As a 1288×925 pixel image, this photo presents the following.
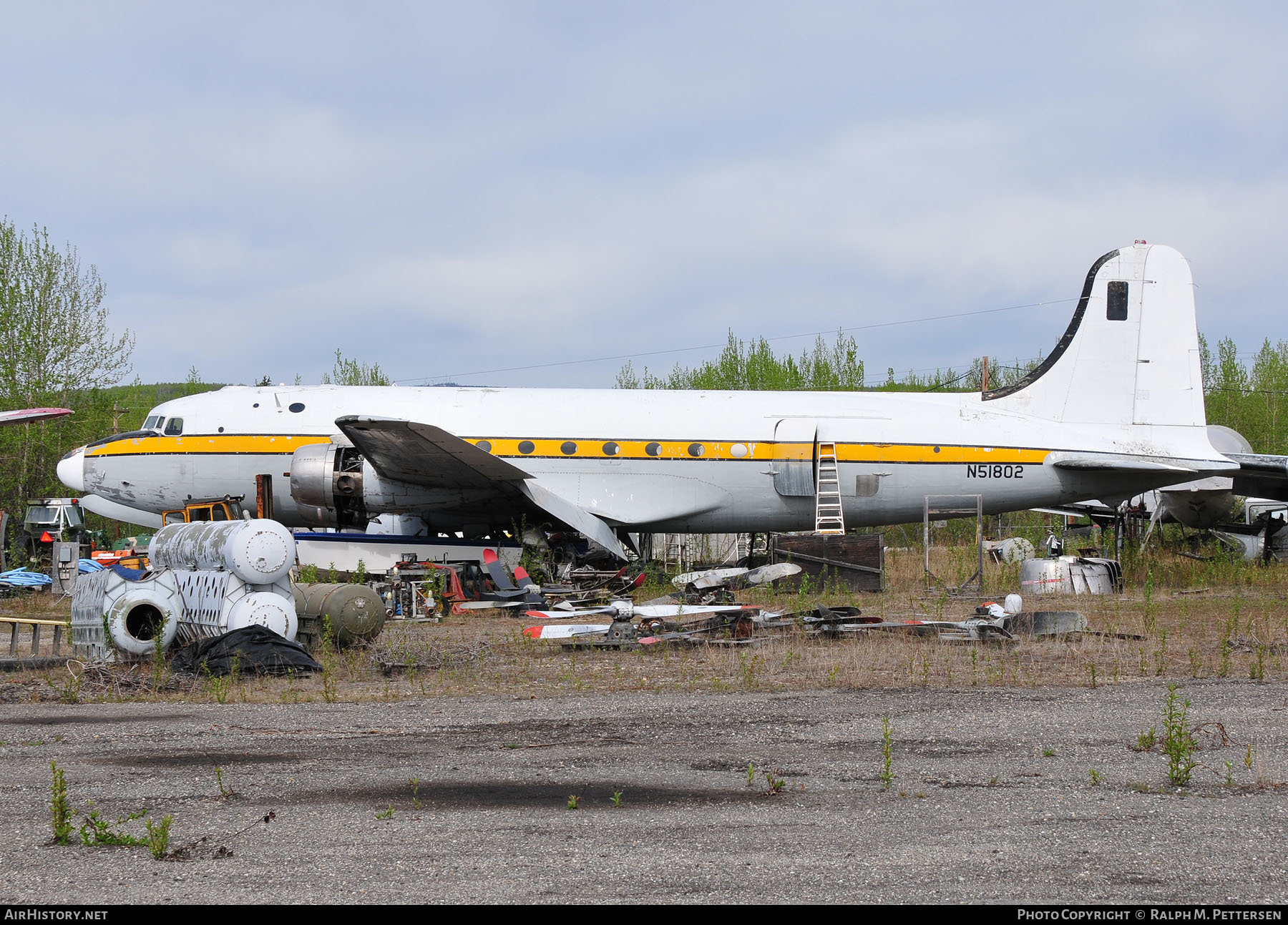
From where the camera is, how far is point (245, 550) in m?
11.6

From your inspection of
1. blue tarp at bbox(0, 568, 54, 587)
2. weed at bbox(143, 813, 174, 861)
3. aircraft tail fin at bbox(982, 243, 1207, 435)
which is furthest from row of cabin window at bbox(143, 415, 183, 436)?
weed at bbox(143, 813, 174, 861)

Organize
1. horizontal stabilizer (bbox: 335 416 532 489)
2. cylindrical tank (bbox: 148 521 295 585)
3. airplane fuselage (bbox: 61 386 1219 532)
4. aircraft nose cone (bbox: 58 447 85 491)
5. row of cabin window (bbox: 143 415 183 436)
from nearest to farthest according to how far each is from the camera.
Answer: cylindrical tank (bbox: 148 521 295 585)
horizontal stabilizer (bbox: 335 416 532 489)
airplane fuselage (bbox: 61 386 1219 532)
row of cabin window (bbox: 143 415 183 436)
aircraft nose cone (bbox: 58 447 85 491)

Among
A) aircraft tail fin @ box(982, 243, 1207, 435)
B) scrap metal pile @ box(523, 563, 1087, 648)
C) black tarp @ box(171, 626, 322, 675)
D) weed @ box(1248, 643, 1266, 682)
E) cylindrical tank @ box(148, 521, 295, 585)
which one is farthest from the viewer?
aircraft tail fin @ box(982, 243, 1207, 435)

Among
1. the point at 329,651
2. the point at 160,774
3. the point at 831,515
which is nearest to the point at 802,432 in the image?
the point at 831,515

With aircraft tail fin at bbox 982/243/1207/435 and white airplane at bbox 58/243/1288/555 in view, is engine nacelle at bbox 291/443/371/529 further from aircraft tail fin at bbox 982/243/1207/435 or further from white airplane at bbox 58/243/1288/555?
aircraft tail fin at bbox 982/243/1207/435

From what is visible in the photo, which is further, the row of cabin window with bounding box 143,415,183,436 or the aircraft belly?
the row of cabin window with bounding box 143,415,183,436

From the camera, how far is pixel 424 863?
485cm

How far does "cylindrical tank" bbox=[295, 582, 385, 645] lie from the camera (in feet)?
41.1

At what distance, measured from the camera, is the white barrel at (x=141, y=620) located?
1139 centimetres

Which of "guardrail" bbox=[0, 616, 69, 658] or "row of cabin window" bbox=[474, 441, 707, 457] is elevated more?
"row of cabin window" bbox=[474, 441, 707, 457]

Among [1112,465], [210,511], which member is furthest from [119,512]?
[1112,465]

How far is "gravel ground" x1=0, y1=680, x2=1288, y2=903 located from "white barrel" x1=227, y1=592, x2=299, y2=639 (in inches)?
78.2

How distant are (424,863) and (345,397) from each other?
1737 centimetres
